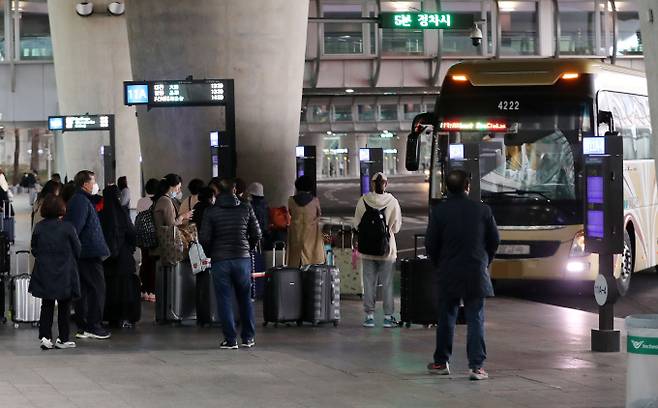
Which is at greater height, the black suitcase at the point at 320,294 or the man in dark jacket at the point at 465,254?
the man in dark jacket at the point at 465,254

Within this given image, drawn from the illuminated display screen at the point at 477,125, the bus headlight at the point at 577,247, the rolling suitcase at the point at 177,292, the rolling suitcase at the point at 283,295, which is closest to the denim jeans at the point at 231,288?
the rolling suitcase at the point at 283,295

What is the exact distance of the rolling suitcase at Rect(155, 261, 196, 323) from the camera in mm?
17234

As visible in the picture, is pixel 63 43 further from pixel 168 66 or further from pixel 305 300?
pixel 305 300

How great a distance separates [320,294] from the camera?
55.7 feet

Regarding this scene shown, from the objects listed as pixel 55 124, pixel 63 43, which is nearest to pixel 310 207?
pixel 55 124

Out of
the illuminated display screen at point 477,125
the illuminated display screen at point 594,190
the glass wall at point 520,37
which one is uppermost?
the glass wall at point 520,37

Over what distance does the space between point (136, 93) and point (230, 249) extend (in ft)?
25.0

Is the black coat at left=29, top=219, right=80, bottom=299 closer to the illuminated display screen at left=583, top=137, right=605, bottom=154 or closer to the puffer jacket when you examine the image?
the puffer jacket

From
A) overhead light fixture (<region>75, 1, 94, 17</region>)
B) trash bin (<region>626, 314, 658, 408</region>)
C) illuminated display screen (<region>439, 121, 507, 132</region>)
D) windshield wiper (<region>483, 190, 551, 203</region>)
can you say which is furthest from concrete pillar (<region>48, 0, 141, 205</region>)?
trash bin (<region>626, 314, 658, 408</region>)

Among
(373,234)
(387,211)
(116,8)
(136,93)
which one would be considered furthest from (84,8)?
(373,234)

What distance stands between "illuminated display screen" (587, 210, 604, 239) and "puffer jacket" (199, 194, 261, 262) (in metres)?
3.49

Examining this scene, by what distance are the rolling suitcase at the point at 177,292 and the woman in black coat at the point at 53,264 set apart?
97.3 inches

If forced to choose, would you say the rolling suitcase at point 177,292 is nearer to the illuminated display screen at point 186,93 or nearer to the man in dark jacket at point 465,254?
the illuminated display screen at point 186,93

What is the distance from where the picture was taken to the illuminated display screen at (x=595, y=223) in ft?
49.1
